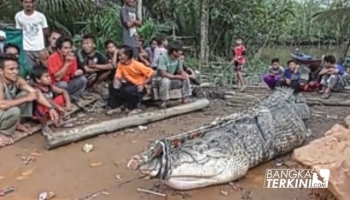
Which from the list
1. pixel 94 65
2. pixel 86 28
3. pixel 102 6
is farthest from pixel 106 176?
pixel 102 6

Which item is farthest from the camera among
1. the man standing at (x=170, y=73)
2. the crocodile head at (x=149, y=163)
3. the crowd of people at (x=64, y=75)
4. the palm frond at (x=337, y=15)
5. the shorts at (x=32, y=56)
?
the palm frond at (x=337, y=15)

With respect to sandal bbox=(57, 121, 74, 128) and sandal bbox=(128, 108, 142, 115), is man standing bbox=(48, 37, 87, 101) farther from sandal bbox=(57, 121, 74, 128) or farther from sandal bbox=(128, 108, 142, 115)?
sandal bbox=(128, 108, 142, 115)

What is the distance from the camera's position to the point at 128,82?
627cm

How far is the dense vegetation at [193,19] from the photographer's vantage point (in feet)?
29.4

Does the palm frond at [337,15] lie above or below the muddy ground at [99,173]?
above

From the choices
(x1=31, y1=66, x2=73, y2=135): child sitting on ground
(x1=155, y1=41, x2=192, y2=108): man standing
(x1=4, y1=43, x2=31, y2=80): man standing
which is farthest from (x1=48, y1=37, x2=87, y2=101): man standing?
(x1=155, y1=41, x2=192, y2=108): man standing

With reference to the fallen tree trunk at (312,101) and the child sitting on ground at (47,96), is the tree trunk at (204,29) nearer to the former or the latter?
the fallen tree trunk at (312,101)

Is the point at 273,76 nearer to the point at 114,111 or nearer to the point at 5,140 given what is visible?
the point at 114,111

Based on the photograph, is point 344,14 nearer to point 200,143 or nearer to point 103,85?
point 103,85

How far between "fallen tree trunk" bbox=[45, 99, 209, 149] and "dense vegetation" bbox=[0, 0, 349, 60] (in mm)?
3140

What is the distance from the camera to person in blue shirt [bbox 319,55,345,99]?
7980 millimetres

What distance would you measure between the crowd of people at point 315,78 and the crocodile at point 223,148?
2788 millimetres

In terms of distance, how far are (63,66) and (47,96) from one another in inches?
22.4

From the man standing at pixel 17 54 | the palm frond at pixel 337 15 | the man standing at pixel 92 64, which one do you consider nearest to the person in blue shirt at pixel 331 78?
the palm frond at pixel 337 15
